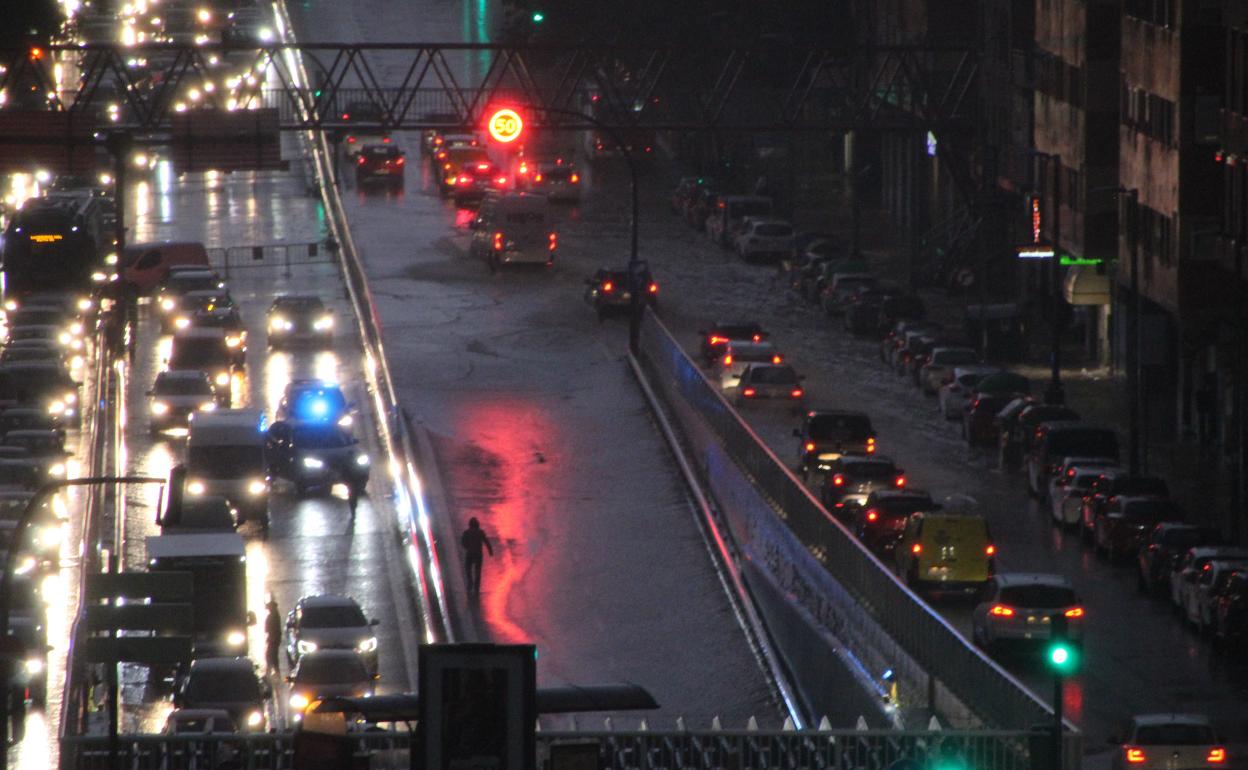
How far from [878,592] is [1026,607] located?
14.0 ft

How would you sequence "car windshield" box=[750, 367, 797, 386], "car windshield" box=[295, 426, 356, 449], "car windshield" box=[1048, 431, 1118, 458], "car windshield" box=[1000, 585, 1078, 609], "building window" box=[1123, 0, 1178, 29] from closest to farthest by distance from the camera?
"car windshield" box=[1000, 585, 1078, 609] → "car windshield" box=[1048, 431, 1118, 458] → "car windshield" box=[295, 426, 356, 449] → "building window" box=[1123, 0, 1178, 29] → "car windshield" box=[750, 367, 797, 386]

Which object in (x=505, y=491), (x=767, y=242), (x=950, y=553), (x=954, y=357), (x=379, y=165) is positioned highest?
(x=379, y=165)

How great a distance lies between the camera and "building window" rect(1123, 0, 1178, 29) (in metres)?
60.0

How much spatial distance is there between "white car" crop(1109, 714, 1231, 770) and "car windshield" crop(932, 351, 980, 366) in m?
32.5

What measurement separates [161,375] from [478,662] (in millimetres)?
42725

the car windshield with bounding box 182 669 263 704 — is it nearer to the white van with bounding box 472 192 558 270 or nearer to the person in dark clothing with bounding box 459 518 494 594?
the person in dark clothing with bounding box 459 518 494 594

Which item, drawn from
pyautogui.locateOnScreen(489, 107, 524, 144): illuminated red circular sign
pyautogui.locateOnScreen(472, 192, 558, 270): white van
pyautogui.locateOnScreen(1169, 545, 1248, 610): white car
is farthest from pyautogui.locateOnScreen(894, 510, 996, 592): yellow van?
pyautogui.locateOnScreen(472, 192, 558, 270): white van

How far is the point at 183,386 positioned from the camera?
62406 millimetres

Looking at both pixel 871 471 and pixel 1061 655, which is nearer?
pixel 1061 655

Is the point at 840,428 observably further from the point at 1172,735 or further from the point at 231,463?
the point at 1172,735

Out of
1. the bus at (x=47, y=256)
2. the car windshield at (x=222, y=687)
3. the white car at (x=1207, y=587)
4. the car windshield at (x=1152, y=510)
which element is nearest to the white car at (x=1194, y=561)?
the white car at (x=1207, y=587)

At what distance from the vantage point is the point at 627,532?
2007 inches

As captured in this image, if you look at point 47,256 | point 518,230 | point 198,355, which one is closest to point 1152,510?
point 198,355

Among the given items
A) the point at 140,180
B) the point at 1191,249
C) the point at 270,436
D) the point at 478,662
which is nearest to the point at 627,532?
the point at 270,436
